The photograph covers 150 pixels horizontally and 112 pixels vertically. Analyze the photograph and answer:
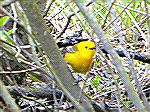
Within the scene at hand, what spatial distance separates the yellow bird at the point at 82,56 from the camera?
2783mm

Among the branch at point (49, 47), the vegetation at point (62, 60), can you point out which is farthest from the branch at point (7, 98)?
the branch at point (49, 47)

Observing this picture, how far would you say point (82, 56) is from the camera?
9.48 ft

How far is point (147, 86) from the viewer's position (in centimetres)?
265

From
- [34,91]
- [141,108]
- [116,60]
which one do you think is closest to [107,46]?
[116,60]

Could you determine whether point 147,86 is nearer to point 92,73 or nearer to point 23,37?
point 92,73

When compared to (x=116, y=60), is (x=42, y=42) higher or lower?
higher

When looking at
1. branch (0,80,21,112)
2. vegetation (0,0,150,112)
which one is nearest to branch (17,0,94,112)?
vegetation (0,0,150,112)

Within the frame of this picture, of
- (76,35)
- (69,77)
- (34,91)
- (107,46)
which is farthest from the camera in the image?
(76,35)

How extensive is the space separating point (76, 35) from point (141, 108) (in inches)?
67.2

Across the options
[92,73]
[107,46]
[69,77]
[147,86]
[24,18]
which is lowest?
[147,86]

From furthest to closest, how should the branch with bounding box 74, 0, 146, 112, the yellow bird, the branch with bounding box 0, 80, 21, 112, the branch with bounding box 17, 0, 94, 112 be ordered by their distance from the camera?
the yellow bird, the branch with bounding box 17, 0, 94, 112, the branch with bounding box 0, 80, 21, 112, the branch with bounding box 74, 0, 146, 112

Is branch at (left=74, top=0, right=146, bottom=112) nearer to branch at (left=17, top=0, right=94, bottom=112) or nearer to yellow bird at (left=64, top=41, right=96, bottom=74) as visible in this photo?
branch at (left=17, top=0, right=94, bottom=112)

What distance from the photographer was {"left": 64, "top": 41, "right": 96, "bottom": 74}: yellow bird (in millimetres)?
2783

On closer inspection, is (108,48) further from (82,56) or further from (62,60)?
→ (82,56)
